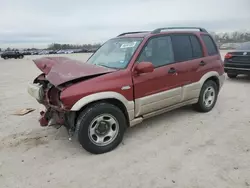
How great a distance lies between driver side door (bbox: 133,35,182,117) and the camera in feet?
13.6

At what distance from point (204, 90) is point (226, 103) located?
136 cm

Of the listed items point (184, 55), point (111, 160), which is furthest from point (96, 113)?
point (184, 55)

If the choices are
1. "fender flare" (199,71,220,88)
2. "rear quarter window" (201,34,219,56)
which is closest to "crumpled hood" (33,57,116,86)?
"fender flare" (199,71,220,88)

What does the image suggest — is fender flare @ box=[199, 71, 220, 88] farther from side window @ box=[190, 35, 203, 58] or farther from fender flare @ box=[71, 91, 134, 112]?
fender flare @ box=[71, 91, 134, 112]

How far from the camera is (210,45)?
559cm

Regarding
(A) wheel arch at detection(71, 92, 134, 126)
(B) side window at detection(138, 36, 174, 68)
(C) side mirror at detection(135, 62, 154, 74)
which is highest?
(B) side window at detection(138, 36, 174, 68)

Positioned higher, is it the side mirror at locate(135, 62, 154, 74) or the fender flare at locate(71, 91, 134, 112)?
the side mirror at locate(135, 62, 154, 74)

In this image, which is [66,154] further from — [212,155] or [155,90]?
[212,155]

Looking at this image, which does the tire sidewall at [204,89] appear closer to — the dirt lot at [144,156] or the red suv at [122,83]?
the red suv at [122,83]

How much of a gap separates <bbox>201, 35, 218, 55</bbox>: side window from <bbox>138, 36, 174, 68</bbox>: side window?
3.96 ft

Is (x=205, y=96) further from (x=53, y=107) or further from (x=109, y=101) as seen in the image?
(x=53, y=107)

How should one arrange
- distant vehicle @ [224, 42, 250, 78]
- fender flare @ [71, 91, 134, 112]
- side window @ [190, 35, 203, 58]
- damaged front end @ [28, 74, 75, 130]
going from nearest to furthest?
fender flare @ [71, 91, 134, 112]
damaged front end @ [28, 74, 75, 130]
side window @ [190, 35, 203, 58]
distant vehicle @ [224, 42, 250, 78]

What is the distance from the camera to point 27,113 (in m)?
5.82

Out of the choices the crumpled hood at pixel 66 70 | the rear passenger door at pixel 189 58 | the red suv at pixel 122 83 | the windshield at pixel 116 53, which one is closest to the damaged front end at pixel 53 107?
the red suv at pixel 122 83
